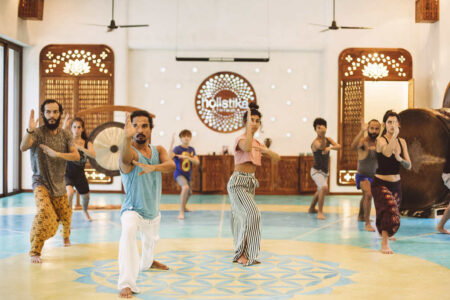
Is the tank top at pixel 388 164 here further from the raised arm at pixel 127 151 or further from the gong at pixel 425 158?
the raised arm at pixel 127 151

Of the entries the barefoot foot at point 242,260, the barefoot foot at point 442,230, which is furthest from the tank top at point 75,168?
the barefoot foot at point 442,230

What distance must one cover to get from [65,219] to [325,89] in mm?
8125

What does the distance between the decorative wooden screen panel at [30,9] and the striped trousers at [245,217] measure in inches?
327

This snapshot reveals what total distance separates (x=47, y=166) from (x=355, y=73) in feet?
28.4

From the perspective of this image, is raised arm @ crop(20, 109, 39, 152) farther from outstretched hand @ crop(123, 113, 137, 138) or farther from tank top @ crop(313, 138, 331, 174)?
tank top @ crop(313, 138, 331, 174)

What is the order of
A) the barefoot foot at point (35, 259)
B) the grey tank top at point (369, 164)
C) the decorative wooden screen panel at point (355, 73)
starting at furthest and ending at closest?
1. the decorative wooden screen panel at point (355, 73)
2. the grey tank top at point (369, 164)
3. the barefoot foot at point (35, 259)

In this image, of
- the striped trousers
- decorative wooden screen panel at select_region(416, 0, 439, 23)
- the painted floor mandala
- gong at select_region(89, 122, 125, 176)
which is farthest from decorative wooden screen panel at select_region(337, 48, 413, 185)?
the striped trousers

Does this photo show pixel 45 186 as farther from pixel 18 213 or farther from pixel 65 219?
pixel 18 213

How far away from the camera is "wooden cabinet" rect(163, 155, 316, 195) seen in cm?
1262

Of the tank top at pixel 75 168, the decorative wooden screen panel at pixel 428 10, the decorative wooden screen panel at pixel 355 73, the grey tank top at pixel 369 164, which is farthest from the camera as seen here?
the decorative wooden screen panel at pixel 355 73

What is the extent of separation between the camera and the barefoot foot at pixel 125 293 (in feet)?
13.7

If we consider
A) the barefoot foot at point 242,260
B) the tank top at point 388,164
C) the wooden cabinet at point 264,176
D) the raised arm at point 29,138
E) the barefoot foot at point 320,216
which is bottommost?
the barefoot foot at point 320,216

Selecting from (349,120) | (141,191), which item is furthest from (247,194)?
(349,120)

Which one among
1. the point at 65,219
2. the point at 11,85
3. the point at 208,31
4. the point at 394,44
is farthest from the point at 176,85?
the point at 65,219
